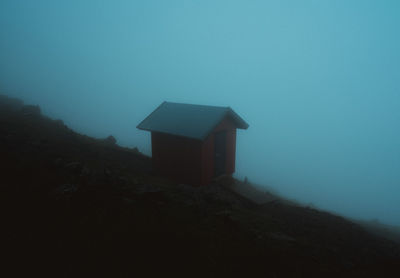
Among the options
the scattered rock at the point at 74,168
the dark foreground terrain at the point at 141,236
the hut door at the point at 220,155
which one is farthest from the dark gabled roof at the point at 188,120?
the scattered rock at the point at 74,168

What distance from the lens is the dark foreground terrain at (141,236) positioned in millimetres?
4816

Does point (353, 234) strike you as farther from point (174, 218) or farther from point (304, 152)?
point (304, 152)

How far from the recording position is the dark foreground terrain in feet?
15.8

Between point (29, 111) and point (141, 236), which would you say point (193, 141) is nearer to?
point (141, 236)

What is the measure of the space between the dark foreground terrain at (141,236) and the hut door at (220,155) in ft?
14.2

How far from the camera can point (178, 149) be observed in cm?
1363

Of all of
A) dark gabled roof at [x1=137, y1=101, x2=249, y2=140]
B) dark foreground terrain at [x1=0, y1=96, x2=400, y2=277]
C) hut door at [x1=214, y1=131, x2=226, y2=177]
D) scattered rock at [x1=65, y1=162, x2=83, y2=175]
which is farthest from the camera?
hut door at [x1=214, y1=131, x2=226, y2=177]

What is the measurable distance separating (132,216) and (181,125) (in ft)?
25.3

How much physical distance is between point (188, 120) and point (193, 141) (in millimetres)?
1630

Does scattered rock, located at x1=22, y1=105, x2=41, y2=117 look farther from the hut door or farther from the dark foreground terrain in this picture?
the hut door

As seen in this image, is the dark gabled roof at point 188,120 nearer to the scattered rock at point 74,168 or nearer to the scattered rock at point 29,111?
the scattered rock at point 74,168

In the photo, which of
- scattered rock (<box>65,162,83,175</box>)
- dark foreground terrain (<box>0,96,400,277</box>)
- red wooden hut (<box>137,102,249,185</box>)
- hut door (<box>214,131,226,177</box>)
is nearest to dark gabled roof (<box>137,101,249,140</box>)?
red wooden hut (<box>137,102,249,185</box>)

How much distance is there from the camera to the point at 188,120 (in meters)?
13.9

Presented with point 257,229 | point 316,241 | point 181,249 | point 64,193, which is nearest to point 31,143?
point 64,193
